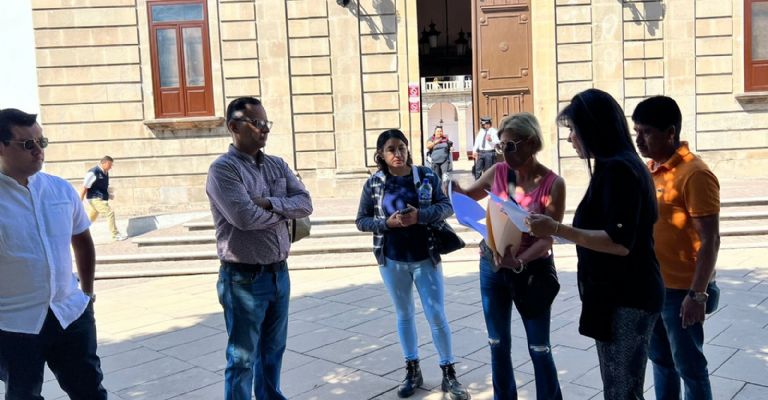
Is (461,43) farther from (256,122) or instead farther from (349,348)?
(256,122)

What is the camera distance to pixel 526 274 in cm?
326

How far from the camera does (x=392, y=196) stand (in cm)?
407

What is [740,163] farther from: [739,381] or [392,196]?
[392,196]

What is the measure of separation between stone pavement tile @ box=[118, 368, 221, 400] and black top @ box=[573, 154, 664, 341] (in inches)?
119

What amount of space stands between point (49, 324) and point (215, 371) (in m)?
2.09

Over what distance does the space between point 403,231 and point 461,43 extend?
2663cm

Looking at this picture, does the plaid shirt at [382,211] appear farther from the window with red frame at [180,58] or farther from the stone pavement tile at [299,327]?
the window with red frame at [180,58]

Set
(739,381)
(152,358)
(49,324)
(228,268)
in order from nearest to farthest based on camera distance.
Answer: (49,324) < (228,268) < (739,381) < (152,358)

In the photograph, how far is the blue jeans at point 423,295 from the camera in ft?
13.1

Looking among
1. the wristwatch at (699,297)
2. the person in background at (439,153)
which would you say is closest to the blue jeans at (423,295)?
the wristwatch at (699,297)

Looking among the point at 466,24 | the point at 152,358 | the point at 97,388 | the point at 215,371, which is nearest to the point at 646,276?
the point at 97,388

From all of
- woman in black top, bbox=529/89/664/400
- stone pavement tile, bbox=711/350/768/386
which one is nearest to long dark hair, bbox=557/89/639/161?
woman in black top, bbox=529/89/664/400

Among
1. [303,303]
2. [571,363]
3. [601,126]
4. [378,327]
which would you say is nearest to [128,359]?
[303,303]

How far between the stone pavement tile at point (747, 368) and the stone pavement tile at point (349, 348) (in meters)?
2.52
